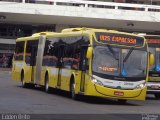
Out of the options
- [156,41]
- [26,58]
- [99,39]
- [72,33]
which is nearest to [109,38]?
[99,39]

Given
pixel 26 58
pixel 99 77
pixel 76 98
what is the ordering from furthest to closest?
pixel 26 58
pixel 76 98
pixel 99 77

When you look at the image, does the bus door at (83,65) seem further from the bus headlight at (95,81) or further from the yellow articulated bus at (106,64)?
the bus headlight at (95,81)

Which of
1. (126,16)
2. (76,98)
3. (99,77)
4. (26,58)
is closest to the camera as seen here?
(99,77)

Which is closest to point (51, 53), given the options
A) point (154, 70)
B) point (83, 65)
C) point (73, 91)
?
point (73, 91)

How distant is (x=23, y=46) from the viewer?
106 feet

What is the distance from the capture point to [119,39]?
74.6 feet

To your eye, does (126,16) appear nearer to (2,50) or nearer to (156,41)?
(2,50)

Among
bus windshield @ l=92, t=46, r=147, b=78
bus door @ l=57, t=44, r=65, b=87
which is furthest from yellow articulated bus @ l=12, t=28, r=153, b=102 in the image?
bus door @ l=57, t=44, r=65, b=87

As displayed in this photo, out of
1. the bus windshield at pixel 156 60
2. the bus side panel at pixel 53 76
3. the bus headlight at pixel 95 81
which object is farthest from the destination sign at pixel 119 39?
the bus windshield at pixel 156 60

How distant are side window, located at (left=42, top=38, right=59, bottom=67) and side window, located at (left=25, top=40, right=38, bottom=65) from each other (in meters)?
1.98

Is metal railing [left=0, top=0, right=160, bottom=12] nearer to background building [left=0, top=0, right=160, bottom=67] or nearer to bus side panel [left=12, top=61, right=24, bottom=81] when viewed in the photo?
background building [left=0, top=0, right=160, bottom=67]

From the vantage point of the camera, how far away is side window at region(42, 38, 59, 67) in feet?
87.1

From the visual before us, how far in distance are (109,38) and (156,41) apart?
6202 mm

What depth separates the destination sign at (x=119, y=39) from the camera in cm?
2245
